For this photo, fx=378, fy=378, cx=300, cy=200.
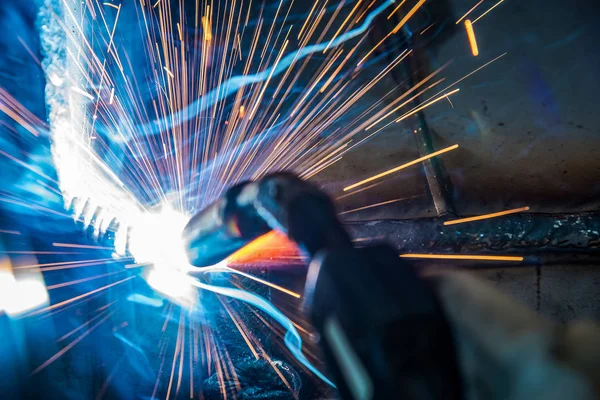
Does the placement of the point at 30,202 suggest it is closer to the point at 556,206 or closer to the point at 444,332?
the point at 444,332

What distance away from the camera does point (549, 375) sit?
0.61 meters

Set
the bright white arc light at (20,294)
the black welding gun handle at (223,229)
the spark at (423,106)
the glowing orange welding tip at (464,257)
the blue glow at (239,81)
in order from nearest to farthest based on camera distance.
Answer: the black welding gun handle at (223,229) < the bright white arc light at (20,294) < the glowing orange welding tip at (464,257) < the spark at (423,106) < the blue glow at (239,81)

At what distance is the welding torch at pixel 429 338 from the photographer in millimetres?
574

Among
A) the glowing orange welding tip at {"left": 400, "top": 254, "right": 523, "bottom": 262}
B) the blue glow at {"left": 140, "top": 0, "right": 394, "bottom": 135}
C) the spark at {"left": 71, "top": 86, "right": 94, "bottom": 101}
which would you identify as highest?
the blue glow at {"left": 140, "top": 0, "right": 394, "bottom": 135}

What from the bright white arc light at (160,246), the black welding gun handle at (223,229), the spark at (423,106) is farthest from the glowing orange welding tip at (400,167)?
the black welding gun handle at (223,229)

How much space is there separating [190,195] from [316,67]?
44.4 inches

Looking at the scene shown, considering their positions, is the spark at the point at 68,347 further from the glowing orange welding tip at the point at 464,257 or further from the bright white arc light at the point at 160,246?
the glowing orange welding tip at the point at 464,257

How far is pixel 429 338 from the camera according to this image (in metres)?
0.59

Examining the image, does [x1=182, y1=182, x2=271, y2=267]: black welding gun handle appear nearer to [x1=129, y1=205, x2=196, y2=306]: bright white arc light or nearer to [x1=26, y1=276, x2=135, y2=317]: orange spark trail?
[x1=129, y1=205, x2=196, y2=306]: bright white arc light

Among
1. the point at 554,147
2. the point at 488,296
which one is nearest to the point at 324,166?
the point at 554,147

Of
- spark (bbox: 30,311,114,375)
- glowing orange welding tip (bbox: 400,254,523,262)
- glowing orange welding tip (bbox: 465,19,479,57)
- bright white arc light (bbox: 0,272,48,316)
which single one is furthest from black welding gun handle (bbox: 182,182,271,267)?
glowing orange welding tip (bbox: 465,19,479,57)

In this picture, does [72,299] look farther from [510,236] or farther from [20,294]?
[510,236]

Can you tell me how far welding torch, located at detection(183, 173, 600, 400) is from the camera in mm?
574

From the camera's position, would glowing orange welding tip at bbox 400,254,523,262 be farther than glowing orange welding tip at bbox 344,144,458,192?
No
